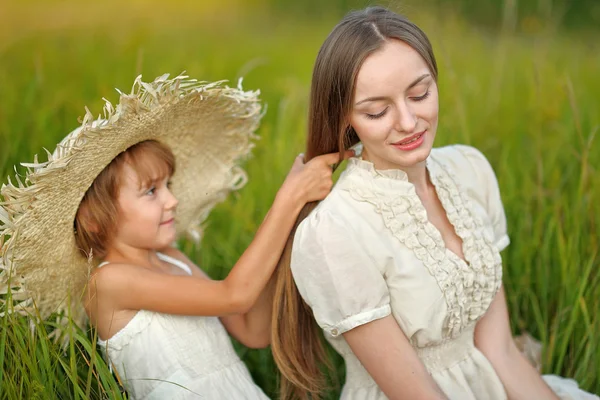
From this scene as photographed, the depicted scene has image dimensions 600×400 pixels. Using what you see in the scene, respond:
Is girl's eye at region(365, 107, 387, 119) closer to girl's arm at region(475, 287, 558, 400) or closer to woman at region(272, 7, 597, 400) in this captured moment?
woman at region(272, 7, 597, 400)

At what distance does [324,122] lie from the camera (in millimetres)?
2256

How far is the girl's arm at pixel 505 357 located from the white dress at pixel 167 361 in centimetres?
82

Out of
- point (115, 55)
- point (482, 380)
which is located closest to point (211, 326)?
point (482, 380)

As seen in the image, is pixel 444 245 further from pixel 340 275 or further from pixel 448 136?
pixel 448 136

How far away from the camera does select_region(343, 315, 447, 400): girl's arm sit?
7.02 feet

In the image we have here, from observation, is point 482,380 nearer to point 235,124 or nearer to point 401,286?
point 401,286

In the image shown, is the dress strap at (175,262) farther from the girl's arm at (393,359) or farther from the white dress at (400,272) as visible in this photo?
the girl's arm at (393,359)

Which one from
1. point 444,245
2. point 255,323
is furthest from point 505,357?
point 255,323

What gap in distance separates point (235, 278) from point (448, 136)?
1992 mm

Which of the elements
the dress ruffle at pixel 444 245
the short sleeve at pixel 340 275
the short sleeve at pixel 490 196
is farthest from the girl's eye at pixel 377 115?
the short sleeve at pixel 490 196

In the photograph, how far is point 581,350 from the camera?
2.89 m

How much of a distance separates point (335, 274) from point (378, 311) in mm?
163

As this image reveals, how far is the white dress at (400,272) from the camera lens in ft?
6.97

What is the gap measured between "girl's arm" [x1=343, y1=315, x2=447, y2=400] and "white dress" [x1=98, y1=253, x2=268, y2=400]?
1.68 feet
